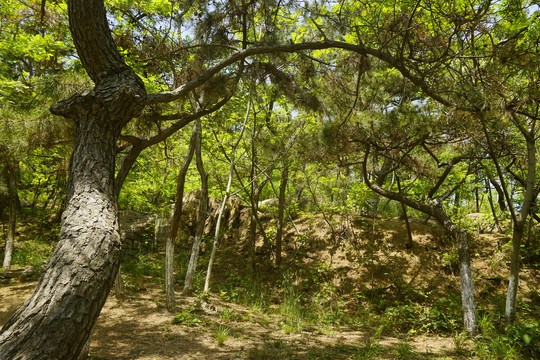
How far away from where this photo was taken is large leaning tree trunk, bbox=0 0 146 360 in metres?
1.40

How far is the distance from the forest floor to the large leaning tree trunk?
106 inches

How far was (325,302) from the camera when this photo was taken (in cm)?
732

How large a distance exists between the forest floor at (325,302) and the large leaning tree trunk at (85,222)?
2695mm

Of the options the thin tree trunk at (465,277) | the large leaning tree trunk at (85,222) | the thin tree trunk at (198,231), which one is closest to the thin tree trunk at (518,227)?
the thin tree trunk at (465,277)

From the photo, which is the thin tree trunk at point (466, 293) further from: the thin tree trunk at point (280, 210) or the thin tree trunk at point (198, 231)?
the thin tree trunk at point (198, 231)

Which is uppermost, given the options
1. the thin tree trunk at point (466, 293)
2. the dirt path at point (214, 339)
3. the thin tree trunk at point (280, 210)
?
the thin tree trunk at point (280, 210)

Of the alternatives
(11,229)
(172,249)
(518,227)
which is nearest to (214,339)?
(172,249)

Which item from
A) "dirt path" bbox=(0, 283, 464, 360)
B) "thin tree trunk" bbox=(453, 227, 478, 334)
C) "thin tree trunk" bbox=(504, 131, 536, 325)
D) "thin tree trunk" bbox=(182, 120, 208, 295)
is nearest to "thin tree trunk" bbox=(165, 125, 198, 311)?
A: "dirt path" bbox=(0, 283, 464, 360)

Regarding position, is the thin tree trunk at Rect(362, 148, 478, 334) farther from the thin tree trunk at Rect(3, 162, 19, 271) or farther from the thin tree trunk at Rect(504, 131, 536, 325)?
the thin tree trunk at Rect(3, 162, 19, 271)

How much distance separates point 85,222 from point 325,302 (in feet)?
21.8

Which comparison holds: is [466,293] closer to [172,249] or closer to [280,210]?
[280,210]

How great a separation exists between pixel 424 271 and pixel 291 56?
6.56m

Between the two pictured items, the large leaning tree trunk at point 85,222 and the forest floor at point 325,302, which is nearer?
the large leaning tree trunk at point 85,222

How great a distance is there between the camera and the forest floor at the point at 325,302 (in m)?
4.29
